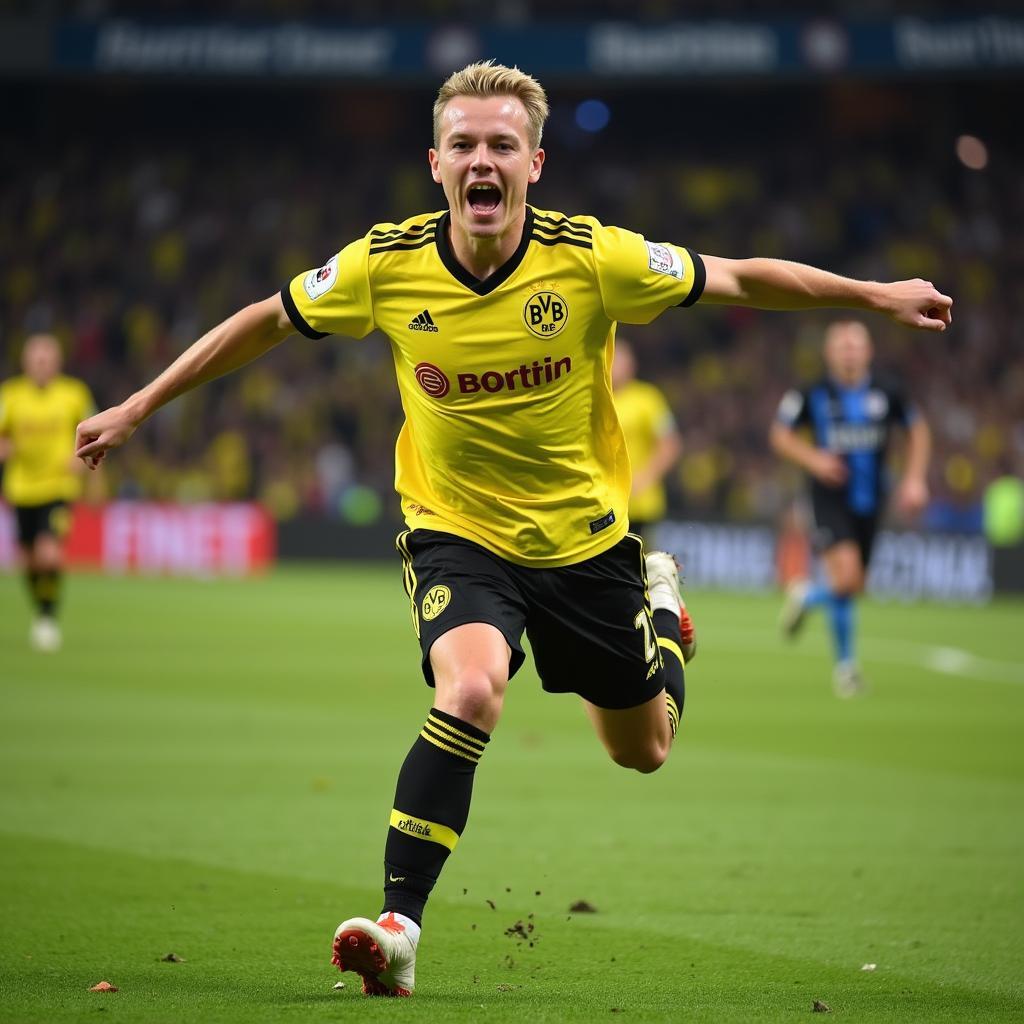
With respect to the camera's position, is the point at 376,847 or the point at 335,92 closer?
the point at 376,847

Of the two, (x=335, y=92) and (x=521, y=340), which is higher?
(x=335, y=92)

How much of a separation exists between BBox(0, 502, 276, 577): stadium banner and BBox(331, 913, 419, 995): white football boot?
26.0 m

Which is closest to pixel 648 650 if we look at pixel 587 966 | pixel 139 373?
pixel 587 966

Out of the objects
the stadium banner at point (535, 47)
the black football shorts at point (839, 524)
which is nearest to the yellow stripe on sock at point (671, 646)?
the black football shorts at point (839, 524)

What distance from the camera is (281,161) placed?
128 ft

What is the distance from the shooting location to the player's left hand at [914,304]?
5441mm

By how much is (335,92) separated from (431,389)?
3573 centimetres

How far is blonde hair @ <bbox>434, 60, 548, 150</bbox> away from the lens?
5324mm

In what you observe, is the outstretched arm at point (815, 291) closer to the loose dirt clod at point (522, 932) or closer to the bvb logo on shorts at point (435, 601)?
the bvb logo on shorts at point (435, 601)

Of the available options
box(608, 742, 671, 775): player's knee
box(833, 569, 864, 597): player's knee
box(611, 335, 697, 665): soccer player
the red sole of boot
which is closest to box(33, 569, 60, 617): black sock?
box(611, 335, 697, 665): soccer player

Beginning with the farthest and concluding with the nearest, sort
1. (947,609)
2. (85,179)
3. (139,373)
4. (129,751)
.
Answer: (85,179), (139,373), (947,609), (129,751)

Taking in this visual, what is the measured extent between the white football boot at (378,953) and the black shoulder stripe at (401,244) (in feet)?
6.40

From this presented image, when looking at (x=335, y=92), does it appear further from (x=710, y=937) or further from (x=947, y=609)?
(x=710, y=937)

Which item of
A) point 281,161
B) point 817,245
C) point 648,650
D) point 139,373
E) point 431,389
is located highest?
point 281,161
